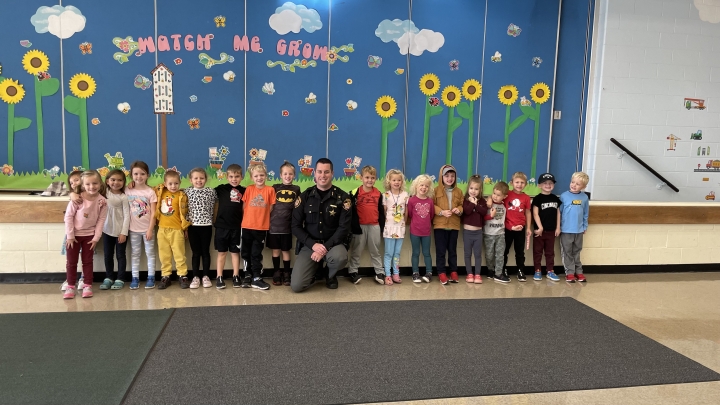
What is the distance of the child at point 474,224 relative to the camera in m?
4.78

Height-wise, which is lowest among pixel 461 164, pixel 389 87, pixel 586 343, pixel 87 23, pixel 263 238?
pixel 586 343

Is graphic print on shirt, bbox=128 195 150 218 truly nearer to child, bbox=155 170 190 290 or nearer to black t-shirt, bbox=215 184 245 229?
child, bbox=155 170 190 290

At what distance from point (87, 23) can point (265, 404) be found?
198 inches

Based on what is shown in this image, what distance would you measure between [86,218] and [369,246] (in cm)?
248

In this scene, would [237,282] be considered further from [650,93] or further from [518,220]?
[650,93]

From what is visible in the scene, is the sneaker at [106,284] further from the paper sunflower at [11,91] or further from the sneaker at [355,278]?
the paper sunflower at [11,91]

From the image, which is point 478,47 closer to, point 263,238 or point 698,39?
point 698,39

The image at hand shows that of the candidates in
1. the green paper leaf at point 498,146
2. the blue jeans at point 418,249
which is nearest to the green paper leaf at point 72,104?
the blue jeans at point 418,249

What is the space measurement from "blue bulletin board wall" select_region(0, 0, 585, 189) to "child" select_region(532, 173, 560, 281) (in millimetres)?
→ 1515

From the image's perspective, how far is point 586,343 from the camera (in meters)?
3.24

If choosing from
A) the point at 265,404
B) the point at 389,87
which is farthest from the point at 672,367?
the point at 389,87

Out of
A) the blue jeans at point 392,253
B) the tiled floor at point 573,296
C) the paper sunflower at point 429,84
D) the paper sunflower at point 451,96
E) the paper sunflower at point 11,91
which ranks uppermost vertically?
the paper sunflower at point 429,84

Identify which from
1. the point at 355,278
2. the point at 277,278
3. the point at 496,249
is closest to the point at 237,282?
the point at 277,278

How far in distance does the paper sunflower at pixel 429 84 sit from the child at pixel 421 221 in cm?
184
